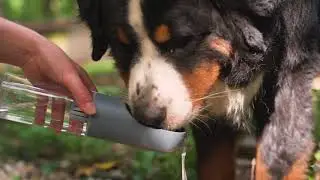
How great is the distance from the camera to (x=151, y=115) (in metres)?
2.48

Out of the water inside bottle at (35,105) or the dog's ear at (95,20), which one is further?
the water inside bottle at (35,105)

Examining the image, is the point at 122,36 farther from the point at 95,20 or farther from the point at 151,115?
the point at 151,115

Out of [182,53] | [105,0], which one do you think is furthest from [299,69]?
[105,0]

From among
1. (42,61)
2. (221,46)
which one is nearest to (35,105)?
(42,61)

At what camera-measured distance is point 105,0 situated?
2.55 metres

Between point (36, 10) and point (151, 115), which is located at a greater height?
point (36, 10)

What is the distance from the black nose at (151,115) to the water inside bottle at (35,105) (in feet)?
1.10

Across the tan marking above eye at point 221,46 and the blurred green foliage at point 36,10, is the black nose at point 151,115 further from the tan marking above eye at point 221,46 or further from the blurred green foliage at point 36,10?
the blurred green foliage at point 36,10

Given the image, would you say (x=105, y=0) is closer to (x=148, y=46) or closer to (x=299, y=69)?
(x=148, y=46)

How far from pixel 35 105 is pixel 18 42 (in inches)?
11.2

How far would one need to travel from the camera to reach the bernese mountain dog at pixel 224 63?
2.45m

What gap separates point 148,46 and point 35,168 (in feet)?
4.48

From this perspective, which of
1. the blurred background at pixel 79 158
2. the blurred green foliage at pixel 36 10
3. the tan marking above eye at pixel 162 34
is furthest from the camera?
the blurred green foliage at pixel 36 10

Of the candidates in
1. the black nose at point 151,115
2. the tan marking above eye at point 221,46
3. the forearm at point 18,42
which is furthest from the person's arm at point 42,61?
the tan marking above eye at point 221,46
